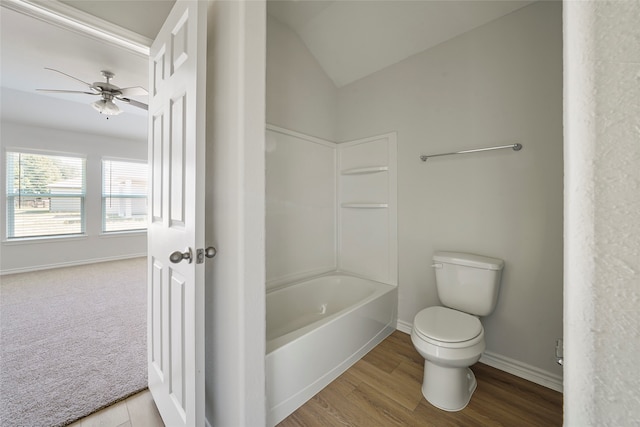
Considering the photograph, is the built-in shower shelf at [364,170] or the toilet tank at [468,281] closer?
the toilet tank at [468,281]

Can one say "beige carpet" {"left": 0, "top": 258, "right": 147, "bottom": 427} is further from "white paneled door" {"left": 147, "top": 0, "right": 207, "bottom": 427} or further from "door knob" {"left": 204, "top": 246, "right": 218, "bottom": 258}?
"door knob" {"left": 204, "top": 246, "right": 218, "bottom": 258}

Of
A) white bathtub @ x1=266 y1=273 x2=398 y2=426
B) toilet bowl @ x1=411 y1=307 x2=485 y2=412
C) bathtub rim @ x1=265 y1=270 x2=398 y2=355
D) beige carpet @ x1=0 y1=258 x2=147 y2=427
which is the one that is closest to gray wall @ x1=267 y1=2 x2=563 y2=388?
bathtub rim @ x1=265 y1=270 x2=398 y2=355

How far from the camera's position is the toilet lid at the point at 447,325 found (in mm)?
1332

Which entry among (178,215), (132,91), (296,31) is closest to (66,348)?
(178,215)

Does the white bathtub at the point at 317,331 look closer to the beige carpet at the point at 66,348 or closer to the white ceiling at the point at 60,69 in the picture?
the beige carpet at the point at 66,348

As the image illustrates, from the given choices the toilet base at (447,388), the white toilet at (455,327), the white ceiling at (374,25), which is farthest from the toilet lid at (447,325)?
the white ceiling at (374,25)

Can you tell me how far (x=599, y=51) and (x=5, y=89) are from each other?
5498mm

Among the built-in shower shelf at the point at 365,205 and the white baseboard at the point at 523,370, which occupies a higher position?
the built-in shower shelf at the point at 365,205

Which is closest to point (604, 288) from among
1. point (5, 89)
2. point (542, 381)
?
point (542, 381)

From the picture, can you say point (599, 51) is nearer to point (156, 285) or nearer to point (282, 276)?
point (156, 285)

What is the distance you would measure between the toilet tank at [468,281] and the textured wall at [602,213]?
5.00 feet

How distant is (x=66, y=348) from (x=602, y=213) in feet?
9.76

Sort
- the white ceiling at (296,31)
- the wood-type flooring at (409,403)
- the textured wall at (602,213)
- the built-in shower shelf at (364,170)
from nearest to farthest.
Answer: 1. the textured wall at (602,213)
2. the wood-type flooring at (409,403)
3. the white ceiling at (296,31)
4. the built-in shower shelf at (364,170)

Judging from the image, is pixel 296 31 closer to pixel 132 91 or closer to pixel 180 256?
pixel 132 91
